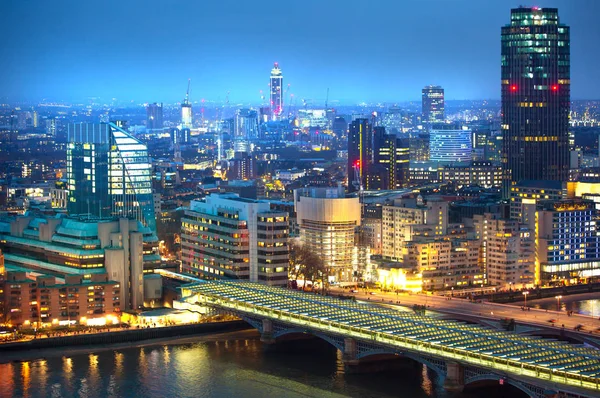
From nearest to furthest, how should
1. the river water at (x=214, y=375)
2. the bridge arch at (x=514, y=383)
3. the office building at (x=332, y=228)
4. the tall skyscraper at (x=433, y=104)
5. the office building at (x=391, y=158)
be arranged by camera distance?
the bridge arch at (x=514, y=383) → the river water at (x=214, y=375) → the office building at (x=332, y=228) → the office building at (x=391, y=158) → the tall skyscraper at (x=433, y=104)

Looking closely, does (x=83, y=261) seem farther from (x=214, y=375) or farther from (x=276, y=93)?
(x=276, y=93)

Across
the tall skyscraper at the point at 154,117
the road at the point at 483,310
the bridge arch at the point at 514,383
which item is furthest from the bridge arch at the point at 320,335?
the tall skyscraper at the point at 154,117

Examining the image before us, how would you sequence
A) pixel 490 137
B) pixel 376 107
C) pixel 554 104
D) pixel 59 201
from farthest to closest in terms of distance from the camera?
pixel 376 107 → pixel 490 137 → pixel 554 104 → pixel 59 201

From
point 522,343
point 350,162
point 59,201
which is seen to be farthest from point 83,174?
point 350,162

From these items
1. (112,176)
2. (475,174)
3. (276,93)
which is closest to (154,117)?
(276,93)

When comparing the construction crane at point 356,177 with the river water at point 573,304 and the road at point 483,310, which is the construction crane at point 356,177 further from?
the road at point 483,310

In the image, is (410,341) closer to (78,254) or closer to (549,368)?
(549,368)

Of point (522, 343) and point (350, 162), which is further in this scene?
point (350, 162)
